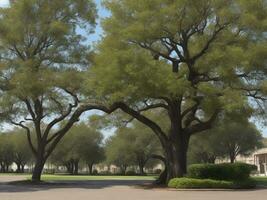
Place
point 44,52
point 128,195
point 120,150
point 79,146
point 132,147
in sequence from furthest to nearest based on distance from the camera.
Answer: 1. point 79,146
2. point 120,150
3. point 132,147
4. point 44,52
5. point 128,195

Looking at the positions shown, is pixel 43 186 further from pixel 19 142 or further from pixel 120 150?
pixel 19 142

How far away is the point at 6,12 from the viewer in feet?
131

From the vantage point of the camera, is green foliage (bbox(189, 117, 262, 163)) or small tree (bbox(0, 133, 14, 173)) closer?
green foliage (bbox(189, 117, 262, 163))

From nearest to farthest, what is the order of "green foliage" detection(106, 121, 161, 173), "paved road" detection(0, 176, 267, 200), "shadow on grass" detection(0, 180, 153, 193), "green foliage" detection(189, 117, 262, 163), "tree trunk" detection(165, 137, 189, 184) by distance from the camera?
"paved road" detection(0, 176, 267, 200) < "shadow on grass" detection(0, 180, 153, 193) < "tree trunk" detection(165, 137, 189, 184) < "green foliage" detection(189, 117, 262, 163) < "green foliage" detection(106, 121, 161, 173)

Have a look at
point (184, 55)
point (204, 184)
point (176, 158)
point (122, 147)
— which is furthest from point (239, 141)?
point (204, 184)

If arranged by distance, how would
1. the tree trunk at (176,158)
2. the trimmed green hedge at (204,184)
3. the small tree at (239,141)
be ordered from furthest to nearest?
the small tree at (239,141)
the tree trunk at (176,158)
the trimmed green hedge at (204,184)

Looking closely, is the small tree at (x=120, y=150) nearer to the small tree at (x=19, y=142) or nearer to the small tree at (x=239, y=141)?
the small tree at (x=19, y=142)

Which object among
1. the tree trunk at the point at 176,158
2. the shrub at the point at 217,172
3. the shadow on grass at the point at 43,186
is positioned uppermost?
the tree trunk at the point at 176,158

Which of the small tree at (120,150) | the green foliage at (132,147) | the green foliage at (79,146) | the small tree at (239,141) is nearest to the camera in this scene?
the small tree at (239,141)

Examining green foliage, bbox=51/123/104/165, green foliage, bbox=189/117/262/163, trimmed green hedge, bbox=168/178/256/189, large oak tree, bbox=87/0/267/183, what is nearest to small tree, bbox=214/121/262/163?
green foliage, bbox=189/117/262/163

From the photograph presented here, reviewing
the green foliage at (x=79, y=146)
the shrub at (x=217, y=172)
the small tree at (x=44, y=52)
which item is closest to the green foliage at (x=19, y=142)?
the green foliage at (x=79, y=146)

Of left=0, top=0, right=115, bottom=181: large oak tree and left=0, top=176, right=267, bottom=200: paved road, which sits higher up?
left=0, top=0, right=115, bottom=181: large oak tree

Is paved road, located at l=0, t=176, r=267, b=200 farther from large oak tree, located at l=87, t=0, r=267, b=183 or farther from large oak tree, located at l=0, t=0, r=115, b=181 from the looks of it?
large oak tree, located at l=0, t=0, r=115, b=181

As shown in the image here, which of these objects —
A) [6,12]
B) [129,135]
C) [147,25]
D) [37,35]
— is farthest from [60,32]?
[129,135]
